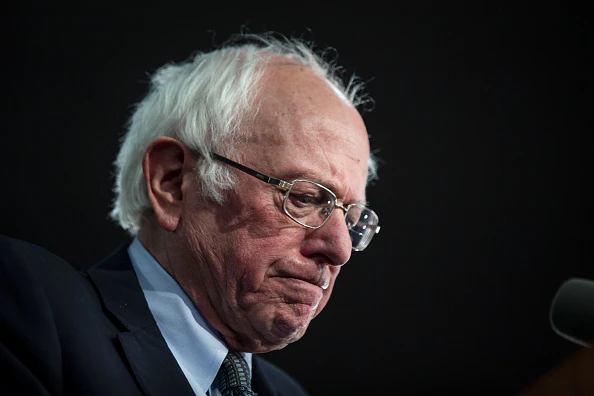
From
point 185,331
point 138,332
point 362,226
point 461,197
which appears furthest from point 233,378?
point 461,197

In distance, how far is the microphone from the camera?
119 cm

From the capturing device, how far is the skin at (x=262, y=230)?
1.77m

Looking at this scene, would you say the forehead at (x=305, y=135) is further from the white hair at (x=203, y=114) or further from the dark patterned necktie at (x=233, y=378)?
the dark patterned necktie at (x=233, y=378)

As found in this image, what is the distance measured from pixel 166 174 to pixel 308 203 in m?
0.46

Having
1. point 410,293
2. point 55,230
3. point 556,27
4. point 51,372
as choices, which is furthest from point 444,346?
point 51,372

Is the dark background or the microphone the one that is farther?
the dark background

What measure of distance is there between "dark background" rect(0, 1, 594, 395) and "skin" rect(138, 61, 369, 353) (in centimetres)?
91

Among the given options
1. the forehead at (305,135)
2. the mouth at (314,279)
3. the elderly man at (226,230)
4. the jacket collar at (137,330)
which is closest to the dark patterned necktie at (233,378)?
the elderly man at (226,230)

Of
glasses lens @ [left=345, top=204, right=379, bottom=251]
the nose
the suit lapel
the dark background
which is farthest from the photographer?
the dark background

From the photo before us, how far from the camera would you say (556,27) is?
2.75m

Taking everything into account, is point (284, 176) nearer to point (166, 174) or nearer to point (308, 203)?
point (308, 203)

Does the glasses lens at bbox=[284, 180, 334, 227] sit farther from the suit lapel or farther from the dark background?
the dark background

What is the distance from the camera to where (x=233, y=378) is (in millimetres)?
1793

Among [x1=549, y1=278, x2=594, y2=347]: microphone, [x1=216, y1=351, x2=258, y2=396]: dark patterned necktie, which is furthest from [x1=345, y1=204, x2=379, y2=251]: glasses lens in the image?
[x1=549, y1=278, x2=594, y2=347]: microphone
